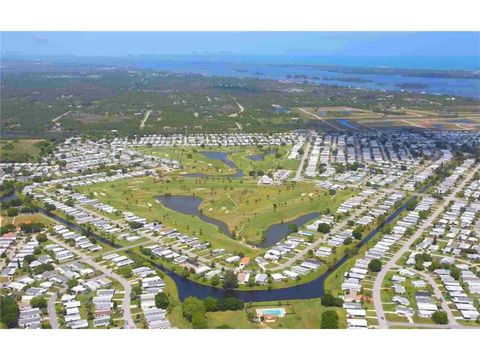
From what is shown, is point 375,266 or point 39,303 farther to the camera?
point 375,266

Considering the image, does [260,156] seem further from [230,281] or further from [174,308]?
[174,308]

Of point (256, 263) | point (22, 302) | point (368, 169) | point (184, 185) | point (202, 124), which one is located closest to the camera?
point (22, 302)

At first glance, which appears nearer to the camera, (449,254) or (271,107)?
(449,254)

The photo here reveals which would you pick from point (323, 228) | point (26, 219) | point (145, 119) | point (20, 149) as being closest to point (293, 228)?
point (323, 228)

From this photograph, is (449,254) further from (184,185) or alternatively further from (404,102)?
(404,102)

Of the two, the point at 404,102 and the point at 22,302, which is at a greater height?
the point at 404,102

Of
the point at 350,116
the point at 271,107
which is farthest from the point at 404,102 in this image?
the point at 271,107
